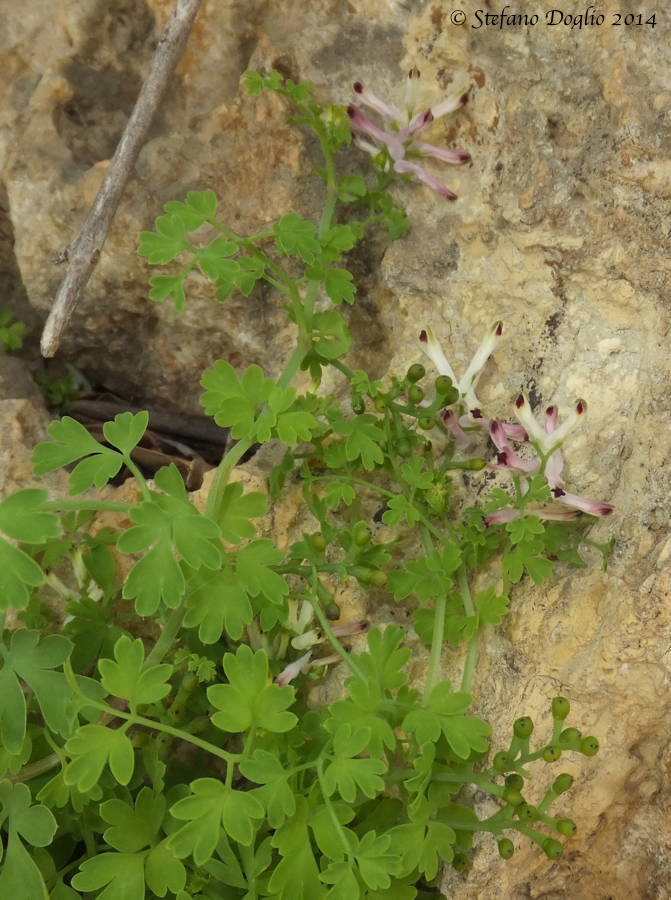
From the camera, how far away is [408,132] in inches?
114

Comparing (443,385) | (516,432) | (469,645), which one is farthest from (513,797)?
(443,385)

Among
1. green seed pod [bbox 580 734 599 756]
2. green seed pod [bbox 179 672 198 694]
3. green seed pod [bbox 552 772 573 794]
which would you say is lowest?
green seed pod [bbox 179 672 198 694]

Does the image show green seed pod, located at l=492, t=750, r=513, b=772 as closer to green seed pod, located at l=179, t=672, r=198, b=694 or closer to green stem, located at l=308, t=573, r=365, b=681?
green stem, located at l=308, t=573, r=365, b=681

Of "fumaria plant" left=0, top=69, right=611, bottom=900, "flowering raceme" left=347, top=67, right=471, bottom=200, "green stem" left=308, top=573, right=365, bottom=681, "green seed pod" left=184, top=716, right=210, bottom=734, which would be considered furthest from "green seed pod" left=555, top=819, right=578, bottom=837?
"flowering raceme" left=347, top=67, right=471, bottom=200

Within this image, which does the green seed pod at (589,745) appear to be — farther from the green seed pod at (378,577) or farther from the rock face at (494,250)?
the green seed pod at (378,577)

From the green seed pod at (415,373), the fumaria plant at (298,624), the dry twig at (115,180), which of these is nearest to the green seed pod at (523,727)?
the fumaria plant at (298,624)

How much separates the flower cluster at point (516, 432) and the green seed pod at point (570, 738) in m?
0.58

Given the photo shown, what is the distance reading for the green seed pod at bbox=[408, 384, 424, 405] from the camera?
105 inches

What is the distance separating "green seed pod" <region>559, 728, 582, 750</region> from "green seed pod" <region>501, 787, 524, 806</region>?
16 cm

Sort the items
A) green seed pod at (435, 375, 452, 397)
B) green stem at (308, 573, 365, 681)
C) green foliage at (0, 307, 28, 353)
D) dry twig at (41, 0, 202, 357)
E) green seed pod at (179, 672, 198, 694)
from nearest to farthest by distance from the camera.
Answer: green stem at (308, 573, 365, 681), green seed pod at (179, 672, 198, 694), green seed pod at (435, 375, 452, 397), dry twig at (41, 0, 202, 357), green foliage at (0, 307, 28, 353)

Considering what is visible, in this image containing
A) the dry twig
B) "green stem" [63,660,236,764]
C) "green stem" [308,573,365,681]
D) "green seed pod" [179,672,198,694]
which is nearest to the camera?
"green stem" [63,660,236,764]

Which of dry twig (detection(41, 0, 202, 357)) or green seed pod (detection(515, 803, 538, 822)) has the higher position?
dry twig (detection(41, 0, 202, 357))

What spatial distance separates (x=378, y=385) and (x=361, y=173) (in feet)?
2.90

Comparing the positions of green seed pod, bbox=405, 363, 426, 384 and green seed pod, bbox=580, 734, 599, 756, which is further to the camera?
green seed pod, bbox=405, 363, 426, 384
